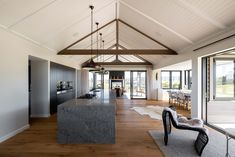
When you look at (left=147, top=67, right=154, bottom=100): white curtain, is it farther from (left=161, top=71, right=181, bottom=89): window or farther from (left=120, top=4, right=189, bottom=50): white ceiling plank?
(left=120, top=4, right=189, bottom=50): white ceiling plank

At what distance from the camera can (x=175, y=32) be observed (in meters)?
5.20

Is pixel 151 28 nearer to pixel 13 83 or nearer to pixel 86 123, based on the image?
pixel 86 123

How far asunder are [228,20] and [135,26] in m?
3.43

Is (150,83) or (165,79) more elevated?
(165,79)

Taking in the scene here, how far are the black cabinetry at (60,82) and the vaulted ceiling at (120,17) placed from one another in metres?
0.85

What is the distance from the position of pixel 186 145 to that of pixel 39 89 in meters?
5.04

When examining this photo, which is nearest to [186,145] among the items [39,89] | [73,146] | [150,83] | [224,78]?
[73,146]

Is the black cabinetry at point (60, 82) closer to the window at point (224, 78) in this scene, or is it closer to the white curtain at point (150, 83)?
the white curtain at point (150, 83)

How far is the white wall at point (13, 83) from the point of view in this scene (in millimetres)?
3574

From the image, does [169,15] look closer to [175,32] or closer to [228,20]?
[175,32]

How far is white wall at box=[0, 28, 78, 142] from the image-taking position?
357 centimetres

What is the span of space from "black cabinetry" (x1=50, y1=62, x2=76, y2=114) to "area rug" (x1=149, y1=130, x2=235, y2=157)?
4.10 m

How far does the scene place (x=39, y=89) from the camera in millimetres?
5914

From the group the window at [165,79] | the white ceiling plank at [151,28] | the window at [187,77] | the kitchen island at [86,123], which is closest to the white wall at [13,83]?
the kitchen island at [86,123]
